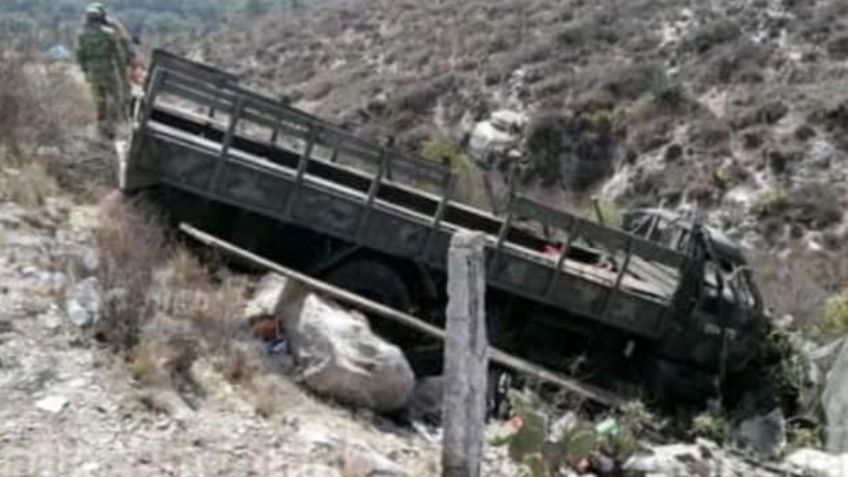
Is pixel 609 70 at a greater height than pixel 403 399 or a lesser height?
greater

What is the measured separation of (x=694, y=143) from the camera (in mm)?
27469

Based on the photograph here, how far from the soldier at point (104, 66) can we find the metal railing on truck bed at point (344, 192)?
1102 millimetres

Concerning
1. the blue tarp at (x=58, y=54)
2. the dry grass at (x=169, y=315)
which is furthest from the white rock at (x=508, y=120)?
the dry grass at (x=169, y=315)

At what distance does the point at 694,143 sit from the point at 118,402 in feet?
72.9

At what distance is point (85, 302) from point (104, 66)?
4.77 m

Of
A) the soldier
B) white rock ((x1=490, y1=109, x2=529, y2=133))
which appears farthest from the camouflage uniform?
white rock ((x1=490, y1=109, x2=529, y2=133))

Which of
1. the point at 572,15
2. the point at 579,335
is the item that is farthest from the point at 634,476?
the point at 572,15

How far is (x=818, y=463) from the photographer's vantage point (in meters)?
9.23

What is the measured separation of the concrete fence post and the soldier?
7088 millimetres

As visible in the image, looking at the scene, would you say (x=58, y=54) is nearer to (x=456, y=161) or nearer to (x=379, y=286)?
(x=379, y=286)

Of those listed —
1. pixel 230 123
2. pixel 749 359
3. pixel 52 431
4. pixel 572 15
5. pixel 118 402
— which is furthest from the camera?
pixel 572 15

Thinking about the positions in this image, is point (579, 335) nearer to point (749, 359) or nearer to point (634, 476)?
point (749, 359)

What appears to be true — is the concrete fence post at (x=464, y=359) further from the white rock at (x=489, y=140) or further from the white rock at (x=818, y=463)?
the white rock at (x=489, y=140)

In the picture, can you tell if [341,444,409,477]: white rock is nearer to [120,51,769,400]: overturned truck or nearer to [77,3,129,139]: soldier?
[120,51,769,400]: overturned truck
